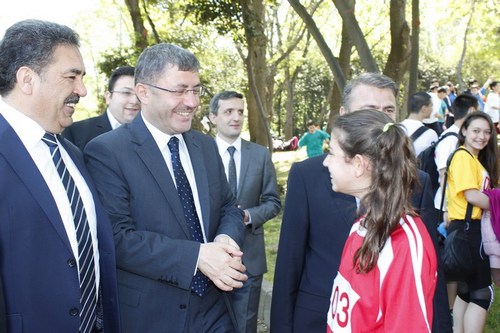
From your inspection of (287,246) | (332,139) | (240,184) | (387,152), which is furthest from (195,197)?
(240,184)

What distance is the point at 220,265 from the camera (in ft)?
9.18

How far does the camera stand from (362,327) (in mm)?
2266

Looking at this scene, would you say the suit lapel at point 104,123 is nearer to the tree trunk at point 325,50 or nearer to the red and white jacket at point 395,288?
the red and white jacket at point 395,288

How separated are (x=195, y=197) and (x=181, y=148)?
1.07 ft

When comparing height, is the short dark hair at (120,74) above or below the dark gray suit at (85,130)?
above

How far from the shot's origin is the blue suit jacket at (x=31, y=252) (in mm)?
2189

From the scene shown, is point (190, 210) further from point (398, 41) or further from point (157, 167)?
point (398, 41)

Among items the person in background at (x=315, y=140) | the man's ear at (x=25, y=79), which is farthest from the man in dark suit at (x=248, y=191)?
the person in background at (x=315, y=140)

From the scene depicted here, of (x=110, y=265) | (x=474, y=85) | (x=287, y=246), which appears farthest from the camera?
(x=474, y=85)

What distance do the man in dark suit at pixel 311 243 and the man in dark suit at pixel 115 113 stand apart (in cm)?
263

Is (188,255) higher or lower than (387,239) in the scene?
lower

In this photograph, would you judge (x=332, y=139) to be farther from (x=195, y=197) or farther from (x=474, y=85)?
(x=474, y=85)

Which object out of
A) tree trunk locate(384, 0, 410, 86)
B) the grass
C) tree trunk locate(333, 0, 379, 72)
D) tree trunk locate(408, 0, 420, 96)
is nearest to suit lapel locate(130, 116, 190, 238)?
the grass

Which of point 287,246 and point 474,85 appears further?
point 474,85
